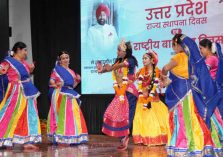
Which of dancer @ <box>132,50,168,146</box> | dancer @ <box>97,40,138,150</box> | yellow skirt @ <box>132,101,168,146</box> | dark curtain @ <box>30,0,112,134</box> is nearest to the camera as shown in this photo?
dancer @ <box>97,40,138,150</box>

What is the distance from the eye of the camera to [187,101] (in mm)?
4406

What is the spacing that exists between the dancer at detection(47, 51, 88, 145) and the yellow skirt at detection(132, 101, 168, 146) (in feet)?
2.50

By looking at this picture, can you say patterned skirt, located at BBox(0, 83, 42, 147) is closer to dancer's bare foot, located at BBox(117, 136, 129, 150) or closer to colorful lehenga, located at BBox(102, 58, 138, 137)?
colorful lehenga, located at BBox(102, 58, 138, 137)

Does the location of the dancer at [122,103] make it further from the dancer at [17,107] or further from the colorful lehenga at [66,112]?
the dancer at [17,107]

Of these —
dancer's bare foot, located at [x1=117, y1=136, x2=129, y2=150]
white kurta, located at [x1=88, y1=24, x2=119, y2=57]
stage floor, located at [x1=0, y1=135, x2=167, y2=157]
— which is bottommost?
stage floor, located at [x1=0, y1=135, x2=167, y2=157]

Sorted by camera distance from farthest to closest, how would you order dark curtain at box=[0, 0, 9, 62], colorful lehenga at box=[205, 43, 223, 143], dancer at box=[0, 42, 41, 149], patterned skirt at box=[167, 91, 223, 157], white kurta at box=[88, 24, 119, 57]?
1. white kurta at box=[88, 24, 119, 57]
2. dark curtain at box=[0, 0, 9, 62]
3. dancer at box=[0, 42, 41, 149]
4. colorful lehenga at box=[205, 43, 223, 143]
5. patterned skirt at box=[167, 91, 223, 157]

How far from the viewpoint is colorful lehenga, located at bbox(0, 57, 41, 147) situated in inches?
239

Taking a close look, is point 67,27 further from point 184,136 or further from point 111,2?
point 184,136

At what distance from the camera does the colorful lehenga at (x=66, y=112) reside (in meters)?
6.58

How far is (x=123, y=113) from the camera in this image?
595cm

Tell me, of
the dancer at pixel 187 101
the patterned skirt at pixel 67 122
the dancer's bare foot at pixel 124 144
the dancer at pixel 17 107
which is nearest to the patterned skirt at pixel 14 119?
the dancer at pixel 17 107

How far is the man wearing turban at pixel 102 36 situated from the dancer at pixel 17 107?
224cm

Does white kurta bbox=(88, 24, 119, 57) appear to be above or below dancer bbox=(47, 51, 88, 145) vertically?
above

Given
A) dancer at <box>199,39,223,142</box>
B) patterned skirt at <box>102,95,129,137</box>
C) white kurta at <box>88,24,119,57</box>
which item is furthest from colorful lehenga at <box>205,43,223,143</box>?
white kurta at <box>88,24,119,57</box>
